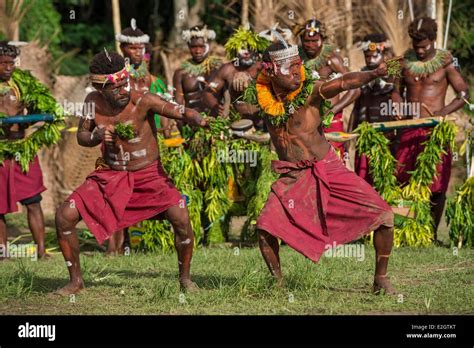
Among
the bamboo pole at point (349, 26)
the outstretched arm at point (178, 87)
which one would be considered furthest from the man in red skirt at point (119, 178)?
the bamboo pole at point (349, 26)

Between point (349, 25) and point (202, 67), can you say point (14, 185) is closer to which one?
point (202, 67)

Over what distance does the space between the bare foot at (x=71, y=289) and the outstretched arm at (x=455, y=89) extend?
166 inches

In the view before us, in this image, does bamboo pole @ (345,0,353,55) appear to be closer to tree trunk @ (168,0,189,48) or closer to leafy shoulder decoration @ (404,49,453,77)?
tree trunk @ (168,0,189,48)

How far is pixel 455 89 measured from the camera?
33.2 feet

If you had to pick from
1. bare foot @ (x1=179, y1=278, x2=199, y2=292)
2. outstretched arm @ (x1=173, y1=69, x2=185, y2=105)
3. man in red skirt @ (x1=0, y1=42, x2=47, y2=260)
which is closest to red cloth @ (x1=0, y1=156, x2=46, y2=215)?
man in red skirt @ (x1=0, y1=42, x2=47, y2=260)

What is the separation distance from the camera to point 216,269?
28.4ft

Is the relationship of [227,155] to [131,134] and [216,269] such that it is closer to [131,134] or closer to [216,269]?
[216,269]

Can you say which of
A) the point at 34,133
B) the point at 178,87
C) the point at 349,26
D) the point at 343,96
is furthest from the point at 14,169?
the point at 349,26

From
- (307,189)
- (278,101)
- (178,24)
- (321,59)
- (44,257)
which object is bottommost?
(44,257)

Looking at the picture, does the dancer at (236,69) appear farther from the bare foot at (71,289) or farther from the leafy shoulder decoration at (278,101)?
the bare foot at (71,289)

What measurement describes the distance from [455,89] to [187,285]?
12.9 feet

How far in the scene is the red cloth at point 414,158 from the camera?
10.1 meters

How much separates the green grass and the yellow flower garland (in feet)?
3.91

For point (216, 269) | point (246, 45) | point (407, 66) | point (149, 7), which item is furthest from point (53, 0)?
point (216, 269)
